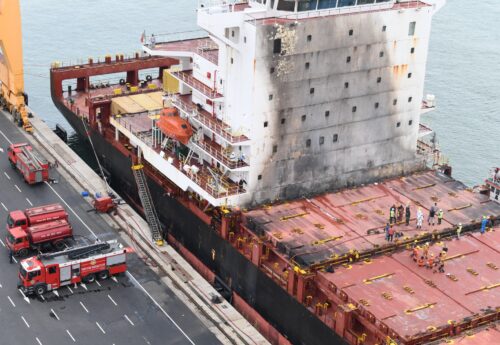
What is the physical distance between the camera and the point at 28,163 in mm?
66062

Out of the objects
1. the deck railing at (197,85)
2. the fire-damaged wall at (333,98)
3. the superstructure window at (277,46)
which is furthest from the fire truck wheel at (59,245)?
the superstructure window at (277,46)

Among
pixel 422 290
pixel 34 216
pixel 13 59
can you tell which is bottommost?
pixel 34 216

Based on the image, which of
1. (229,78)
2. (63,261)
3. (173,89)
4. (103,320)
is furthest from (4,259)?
(173,89)

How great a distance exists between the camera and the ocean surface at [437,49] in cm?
8706

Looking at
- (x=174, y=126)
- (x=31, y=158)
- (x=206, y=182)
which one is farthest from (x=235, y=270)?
(x=31, y=158)

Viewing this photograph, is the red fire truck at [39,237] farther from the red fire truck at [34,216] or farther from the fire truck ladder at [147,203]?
the fire truck ladder at [147,203]

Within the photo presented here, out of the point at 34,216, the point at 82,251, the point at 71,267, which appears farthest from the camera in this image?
the point at 34,216

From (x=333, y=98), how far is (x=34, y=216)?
21710 mm

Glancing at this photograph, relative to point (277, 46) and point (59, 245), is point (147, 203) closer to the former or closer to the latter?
point (59, 245)

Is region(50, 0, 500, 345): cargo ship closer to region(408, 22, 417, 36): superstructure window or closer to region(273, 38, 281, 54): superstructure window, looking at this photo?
region(408, 22, 417, 36): superstructure window

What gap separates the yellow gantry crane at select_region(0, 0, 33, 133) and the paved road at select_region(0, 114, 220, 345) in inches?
858

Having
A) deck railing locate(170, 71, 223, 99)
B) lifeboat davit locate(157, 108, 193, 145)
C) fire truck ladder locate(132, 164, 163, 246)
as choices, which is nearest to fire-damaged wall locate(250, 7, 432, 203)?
deck railing locate(170, 71, 223, 99)

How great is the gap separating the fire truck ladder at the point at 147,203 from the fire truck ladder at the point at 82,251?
6534 millimetres

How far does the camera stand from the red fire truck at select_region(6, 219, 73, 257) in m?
56.8
